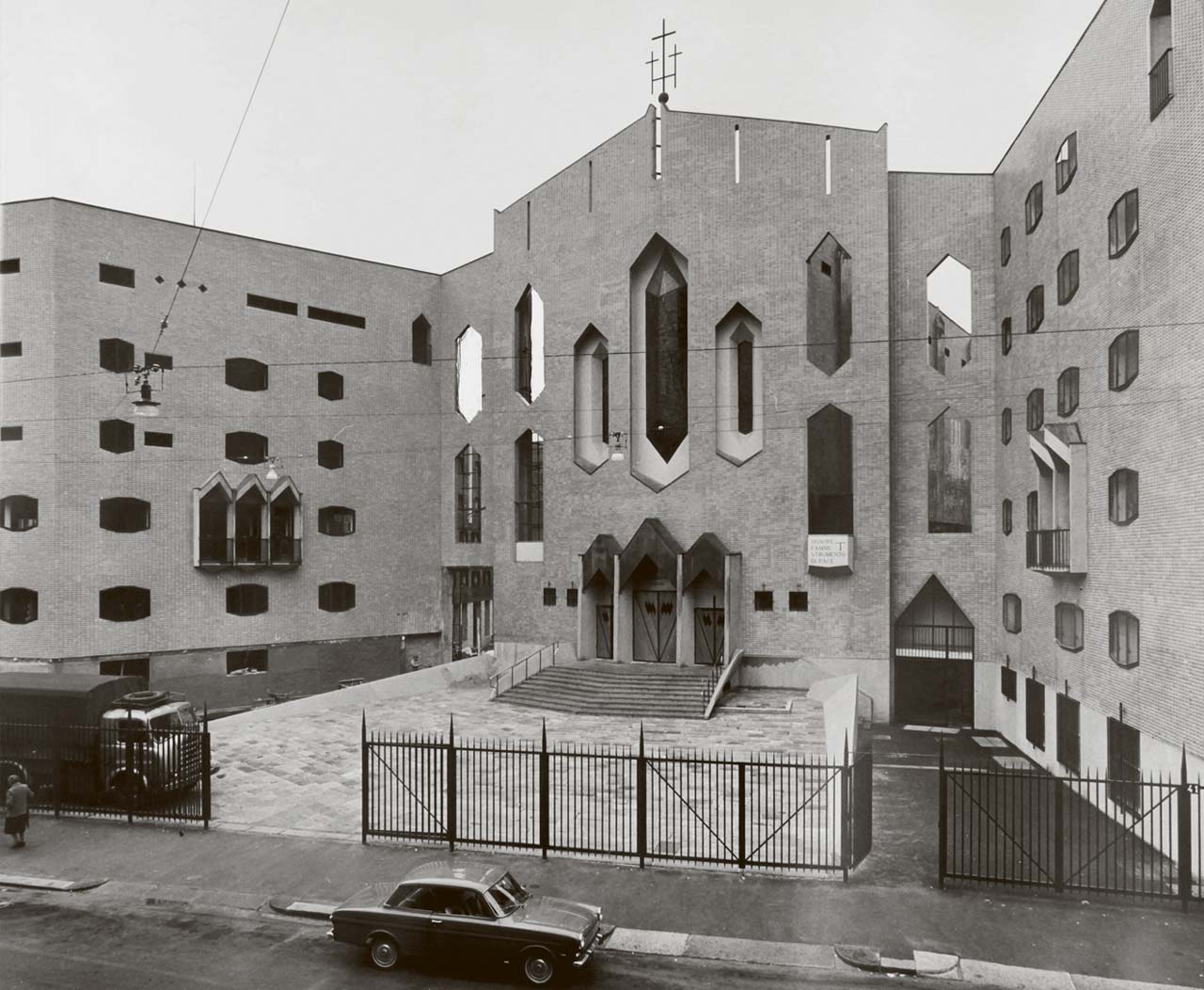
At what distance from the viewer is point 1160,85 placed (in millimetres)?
16266

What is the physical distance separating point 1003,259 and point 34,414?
30.3 m

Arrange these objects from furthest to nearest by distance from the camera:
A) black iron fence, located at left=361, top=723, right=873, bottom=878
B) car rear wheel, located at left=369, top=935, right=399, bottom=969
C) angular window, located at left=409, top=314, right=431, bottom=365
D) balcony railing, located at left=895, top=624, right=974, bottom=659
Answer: angular window, located at left=409, top=314, right=431, bottom=365, balcony railing, located at left=895, top=624, right=974, bottom=659, black iron fence, located at left=361, top=723, right=873, bottom=878, car rear wheel, located at left=369, top=935, right=399, bottom=969

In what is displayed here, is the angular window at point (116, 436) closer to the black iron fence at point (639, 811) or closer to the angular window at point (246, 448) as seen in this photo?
the angular window at point (246, 448)

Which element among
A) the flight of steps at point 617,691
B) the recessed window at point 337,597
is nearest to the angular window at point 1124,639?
the flight of steps at point 617,691

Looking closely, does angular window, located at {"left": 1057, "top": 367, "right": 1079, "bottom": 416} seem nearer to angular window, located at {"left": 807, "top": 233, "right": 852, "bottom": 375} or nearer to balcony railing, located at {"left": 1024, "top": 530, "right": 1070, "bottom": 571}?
balcony railing, located at {"left": 1024, "top": 530, "right": 1070, "bottom": 571}

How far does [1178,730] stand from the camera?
15.0 metres

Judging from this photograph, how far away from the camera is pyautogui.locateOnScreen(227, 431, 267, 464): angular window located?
1321 inches

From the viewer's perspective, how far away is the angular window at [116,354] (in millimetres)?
30453

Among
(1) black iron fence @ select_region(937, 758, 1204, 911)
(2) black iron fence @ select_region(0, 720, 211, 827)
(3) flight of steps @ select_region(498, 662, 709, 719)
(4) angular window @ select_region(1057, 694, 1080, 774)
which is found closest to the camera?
(1) black iron fence @ select_region(937, 758, 1204, 911)

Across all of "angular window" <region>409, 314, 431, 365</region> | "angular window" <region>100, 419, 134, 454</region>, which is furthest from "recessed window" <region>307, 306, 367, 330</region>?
"angular window" <region>100, 419, 134, 454</region>

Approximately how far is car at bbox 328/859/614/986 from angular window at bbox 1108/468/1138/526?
42.1 feet

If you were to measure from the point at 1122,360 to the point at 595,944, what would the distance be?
14696mm

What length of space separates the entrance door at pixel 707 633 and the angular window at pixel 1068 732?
11.4m

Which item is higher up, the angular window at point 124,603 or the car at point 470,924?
the angular window at point 124,603
